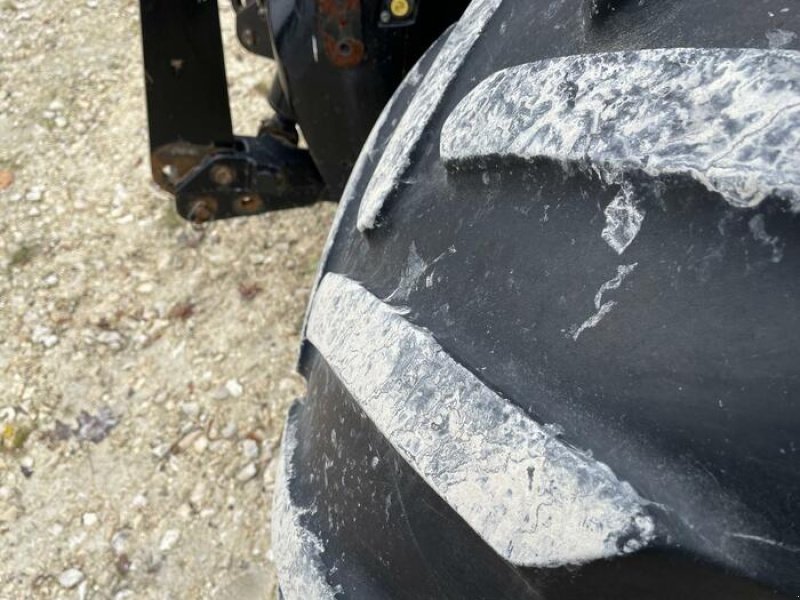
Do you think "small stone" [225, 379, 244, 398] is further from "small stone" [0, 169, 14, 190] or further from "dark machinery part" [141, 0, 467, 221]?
"small stone" [0, 169, 14, 190]

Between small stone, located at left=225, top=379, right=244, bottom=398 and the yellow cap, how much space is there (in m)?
0.93

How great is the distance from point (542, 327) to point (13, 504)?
56.9 inches

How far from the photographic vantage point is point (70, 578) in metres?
1.56

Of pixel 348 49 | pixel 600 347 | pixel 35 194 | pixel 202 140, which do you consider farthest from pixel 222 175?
pixel 600 347

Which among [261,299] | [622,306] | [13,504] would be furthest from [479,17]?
[13,504]

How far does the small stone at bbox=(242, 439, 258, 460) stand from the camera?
1.69 meters

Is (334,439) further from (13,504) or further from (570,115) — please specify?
(13,504)

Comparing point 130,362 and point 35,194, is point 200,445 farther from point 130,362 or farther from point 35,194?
point 35,194

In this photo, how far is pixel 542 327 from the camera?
1.83ft

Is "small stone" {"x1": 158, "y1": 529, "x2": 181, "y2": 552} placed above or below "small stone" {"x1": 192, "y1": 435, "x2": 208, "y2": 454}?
below

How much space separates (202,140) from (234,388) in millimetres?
567

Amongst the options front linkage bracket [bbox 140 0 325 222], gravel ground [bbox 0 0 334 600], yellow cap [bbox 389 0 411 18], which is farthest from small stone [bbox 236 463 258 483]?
yellow cap [bbox 389 0 411 18]

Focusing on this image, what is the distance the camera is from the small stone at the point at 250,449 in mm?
1692

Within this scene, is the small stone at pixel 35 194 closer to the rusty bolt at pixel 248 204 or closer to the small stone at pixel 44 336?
the small stone at pixel 44 336
